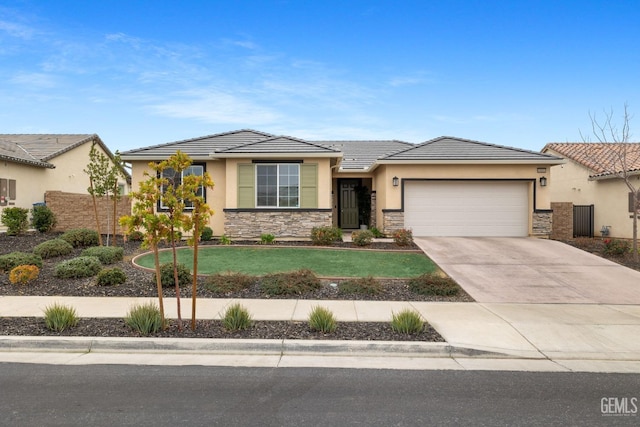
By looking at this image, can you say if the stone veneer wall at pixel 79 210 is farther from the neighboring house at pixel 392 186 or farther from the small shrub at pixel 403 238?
the small shrub at pixel 403 238

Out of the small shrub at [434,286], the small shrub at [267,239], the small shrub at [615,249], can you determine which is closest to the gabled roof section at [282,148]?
the small shrub at [267,239]

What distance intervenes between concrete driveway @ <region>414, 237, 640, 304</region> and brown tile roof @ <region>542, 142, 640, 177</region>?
5833 millimetres

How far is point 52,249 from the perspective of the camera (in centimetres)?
1216

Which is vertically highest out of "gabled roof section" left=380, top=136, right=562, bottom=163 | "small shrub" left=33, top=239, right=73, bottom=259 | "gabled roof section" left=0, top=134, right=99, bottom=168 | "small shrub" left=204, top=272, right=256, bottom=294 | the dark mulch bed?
"gabled roof section" left=0, top=134, right=99, bottom=168

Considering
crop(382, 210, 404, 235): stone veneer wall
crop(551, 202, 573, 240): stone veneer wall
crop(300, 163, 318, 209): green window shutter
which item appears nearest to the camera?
crop(300, 163, 318, 209): green window shutter

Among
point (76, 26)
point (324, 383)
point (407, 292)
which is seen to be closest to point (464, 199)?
point (407, 292)

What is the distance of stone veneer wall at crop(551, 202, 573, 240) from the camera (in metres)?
17.6

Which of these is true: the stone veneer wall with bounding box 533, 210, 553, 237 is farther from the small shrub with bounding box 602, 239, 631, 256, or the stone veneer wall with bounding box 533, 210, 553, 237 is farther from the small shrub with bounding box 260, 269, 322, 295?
the small shrub with bounding box 260, 269, 322, 295

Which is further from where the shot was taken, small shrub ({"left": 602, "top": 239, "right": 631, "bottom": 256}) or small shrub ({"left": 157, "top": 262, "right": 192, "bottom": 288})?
small shrub ({"left": 602, "top": 239, "right": 631, "bottom": 256})

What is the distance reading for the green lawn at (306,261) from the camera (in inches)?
428

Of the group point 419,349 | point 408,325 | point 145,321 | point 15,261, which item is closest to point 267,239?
point 15,261

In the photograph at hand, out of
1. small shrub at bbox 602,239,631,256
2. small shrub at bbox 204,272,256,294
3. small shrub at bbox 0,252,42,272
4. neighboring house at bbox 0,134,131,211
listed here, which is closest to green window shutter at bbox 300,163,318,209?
small shrub at bbox 204,272,256,294

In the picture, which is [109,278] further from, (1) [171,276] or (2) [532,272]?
(2) [532,272]

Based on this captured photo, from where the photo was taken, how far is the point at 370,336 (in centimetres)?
599
